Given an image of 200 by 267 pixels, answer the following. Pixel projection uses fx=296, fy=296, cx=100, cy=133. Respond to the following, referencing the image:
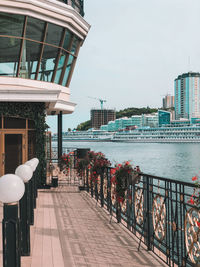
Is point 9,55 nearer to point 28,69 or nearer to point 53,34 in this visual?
point 28,69

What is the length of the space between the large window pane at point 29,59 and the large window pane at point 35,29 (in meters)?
0.29

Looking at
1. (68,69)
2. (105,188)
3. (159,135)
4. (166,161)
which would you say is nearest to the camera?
(105,188)

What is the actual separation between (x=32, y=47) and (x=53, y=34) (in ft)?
4.25

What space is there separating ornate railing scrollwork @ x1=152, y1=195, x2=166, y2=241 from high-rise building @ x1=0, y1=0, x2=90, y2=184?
8013 millimetres

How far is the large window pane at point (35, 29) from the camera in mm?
13109

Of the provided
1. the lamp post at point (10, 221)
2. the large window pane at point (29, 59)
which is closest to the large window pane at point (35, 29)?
the large window pane at point (29, 59)

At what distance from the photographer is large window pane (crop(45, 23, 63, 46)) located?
14.0 meters

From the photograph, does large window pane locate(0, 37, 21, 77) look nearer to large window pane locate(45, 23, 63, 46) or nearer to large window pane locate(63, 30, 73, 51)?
large window pane locate(45, 23, 63, 46)

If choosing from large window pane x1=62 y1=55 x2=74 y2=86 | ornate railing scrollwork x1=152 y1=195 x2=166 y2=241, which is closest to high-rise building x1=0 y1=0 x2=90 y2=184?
large window pane x1=62 y1=55 x2=74 y2=86

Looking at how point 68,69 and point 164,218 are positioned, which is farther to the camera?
point 68,69

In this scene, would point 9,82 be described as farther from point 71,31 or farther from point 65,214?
point 65,214

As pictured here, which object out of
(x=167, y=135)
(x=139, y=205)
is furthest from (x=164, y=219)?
(x=167, y=135)

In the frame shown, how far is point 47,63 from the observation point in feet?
48.2

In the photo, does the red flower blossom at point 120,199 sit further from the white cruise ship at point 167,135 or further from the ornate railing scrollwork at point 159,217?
the white cruise ship at point 167,135
